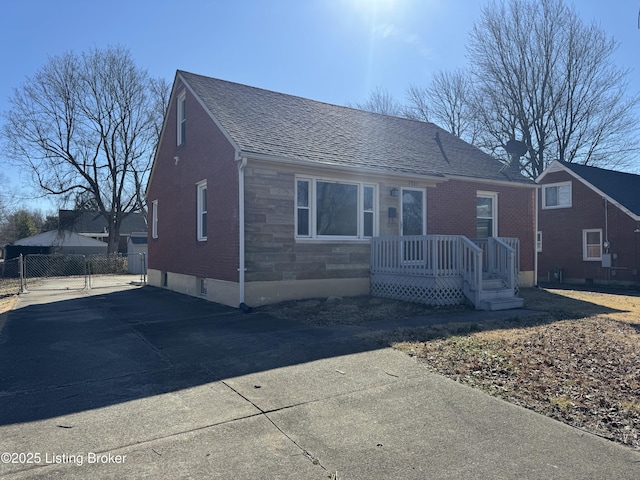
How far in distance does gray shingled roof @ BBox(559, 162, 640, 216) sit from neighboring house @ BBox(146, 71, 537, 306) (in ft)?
25.0

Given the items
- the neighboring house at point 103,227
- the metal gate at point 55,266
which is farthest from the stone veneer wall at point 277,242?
the neighboring house at point 103,227

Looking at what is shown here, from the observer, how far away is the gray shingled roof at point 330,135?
11609 mm

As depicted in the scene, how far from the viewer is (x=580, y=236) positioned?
22.4 metres

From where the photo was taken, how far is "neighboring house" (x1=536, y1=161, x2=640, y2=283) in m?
20.4

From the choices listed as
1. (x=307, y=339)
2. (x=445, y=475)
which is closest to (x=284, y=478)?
(x=445, y=475)

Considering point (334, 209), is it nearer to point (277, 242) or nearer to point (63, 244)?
point (277, 242)

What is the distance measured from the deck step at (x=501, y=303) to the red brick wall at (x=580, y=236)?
42.9 feet

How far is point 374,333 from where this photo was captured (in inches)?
292

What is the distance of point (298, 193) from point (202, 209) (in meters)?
3.71

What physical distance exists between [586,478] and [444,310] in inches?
277

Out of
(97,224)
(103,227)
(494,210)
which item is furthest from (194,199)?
(97,224)

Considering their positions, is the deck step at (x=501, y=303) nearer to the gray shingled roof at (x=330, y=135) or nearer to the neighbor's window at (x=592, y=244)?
the gray shingled roof at (x=330, y=135)

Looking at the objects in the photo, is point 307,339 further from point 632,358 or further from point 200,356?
point 632,358

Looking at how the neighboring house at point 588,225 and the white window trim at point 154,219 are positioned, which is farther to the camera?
the neighboring house at point 588,225
